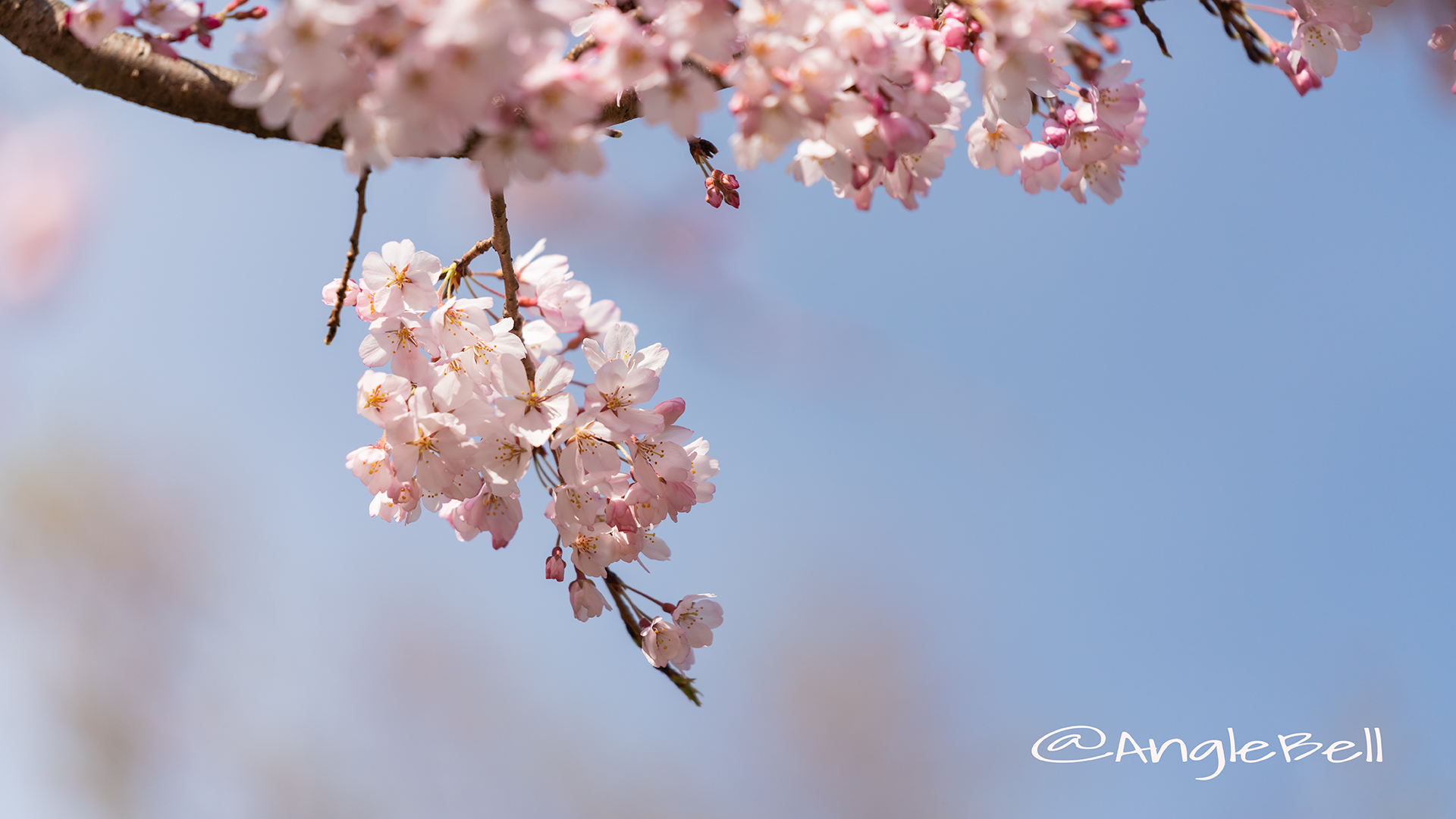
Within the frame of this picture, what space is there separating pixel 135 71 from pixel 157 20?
0.07m

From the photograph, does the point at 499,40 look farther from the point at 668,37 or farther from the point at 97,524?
the point at 97,524

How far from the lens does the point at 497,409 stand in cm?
109

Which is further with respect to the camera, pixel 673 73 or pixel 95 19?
pixel 95 19

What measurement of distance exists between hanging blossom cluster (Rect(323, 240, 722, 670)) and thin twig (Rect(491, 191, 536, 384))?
0.6 inches

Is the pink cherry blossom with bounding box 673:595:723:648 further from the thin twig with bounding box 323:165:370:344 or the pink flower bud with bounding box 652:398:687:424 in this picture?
the thin twig with bounding box 323:165:370:344

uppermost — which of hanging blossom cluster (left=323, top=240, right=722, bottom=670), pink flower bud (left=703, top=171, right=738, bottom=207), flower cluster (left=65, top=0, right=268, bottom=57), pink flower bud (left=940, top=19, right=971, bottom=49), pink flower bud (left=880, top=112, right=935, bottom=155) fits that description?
pink flower bud (left=940, top=19, right=971, bottom=49)

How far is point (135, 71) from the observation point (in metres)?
1.02

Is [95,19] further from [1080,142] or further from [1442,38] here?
[1442,38]

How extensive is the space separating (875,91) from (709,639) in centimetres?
89

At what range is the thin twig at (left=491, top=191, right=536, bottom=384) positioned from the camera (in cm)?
116

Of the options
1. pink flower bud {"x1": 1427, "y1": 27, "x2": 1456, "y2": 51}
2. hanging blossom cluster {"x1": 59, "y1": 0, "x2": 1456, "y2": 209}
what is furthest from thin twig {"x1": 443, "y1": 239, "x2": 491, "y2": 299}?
pink flower bud {"x1": 1427, "y1": 27, "x2": 1456, "y2": 51}

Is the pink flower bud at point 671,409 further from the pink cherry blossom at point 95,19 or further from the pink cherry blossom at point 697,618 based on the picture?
the pink cherry blossom at point 95,19

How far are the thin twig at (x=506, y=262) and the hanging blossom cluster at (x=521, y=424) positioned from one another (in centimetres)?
2

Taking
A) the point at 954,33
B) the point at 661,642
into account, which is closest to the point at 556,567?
A: the point at 661,642
